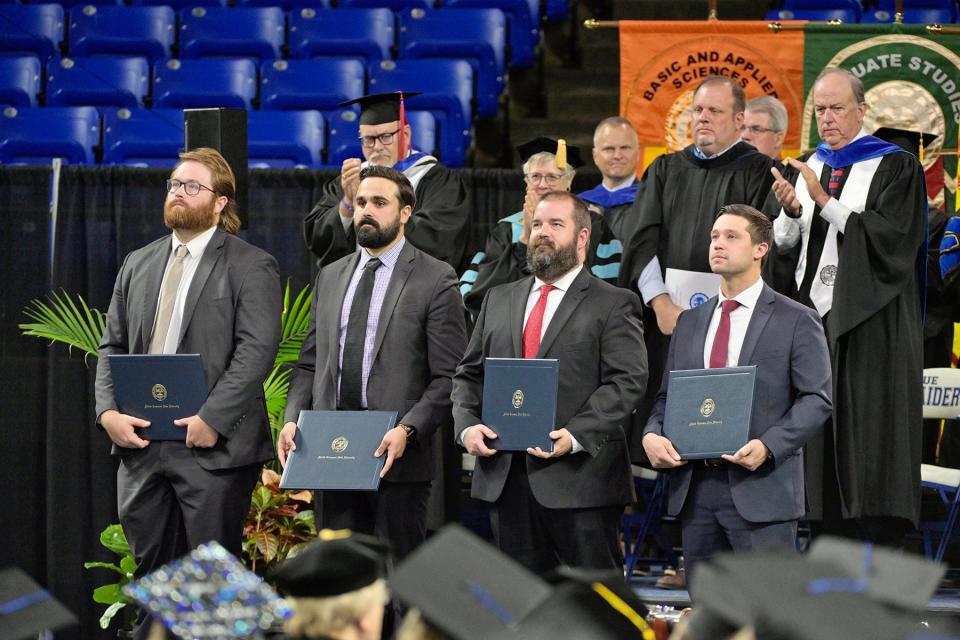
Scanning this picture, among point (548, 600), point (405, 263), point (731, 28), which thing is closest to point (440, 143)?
point (731, 28)

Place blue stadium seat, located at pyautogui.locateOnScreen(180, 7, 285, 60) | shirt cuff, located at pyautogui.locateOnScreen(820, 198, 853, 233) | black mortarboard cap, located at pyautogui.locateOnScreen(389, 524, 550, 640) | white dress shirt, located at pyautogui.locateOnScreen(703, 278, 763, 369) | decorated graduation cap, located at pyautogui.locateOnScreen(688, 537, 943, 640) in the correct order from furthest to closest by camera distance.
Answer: blue stadium seat, located at pyautogui.locateOnScreen(180, 7, 285, 60)
shirt cuff, located at pyautogui.locateOnScreen(820, 198, 853, 233)
white dress shirt, located at pyautogui.locateOnScreen(703, 278, 763, 369)
black mortarboard cap, located at pyautogui.locateOnScreen(389, 524, 550, 640)
decorated graduation cap, located at pyautogui.locateOnScreen(688, 537, 943, 640)

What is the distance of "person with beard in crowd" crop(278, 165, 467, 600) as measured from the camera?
5.76m

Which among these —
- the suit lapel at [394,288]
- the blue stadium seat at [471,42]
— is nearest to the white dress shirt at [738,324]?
the suit lapel at [394,288]

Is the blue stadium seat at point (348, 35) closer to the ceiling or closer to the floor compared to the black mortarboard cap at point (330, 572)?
closer to the ceiling

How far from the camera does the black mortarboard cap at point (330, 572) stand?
308 centimetres

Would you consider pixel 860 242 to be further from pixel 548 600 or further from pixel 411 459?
pixel 548 600

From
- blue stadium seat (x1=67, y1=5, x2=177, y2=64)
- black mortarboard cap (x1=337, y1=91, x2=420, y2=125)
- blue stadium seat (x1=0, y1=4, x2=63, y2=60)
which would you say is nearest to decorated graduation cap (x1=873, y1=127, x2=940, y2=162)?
black mortarboard cap (x1=337, y1=91, x2=420, y2=125)

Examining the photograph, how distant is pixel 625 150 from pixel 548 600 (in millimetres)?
4844

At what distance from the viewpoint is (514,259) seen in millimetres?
7191

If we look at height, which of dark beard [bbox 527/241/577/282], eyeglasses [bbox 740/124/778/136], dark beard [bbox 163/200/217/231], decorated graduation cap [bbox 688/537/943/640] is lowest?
decorated graduation cap [bbox 688/537/943/640]

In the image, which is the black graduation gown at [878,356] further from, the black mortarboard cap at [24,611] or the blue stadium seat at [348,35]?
the blue stadium seat at [348,35]

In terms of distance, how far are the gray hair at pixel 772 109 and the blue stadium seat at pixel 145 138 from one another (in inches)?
149

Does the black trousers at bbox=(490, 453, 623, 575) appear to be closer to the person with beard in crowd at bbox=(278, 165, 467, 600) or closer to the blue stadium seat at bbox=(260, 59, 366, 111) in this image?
the person with beard in crowd at bbox=(278, 165, 467, 600)

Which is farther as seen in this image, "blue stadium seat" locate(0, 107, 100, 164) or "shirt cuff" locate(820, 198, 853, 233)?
"blue stadium seat" locate(0, 107, 100, 164)
